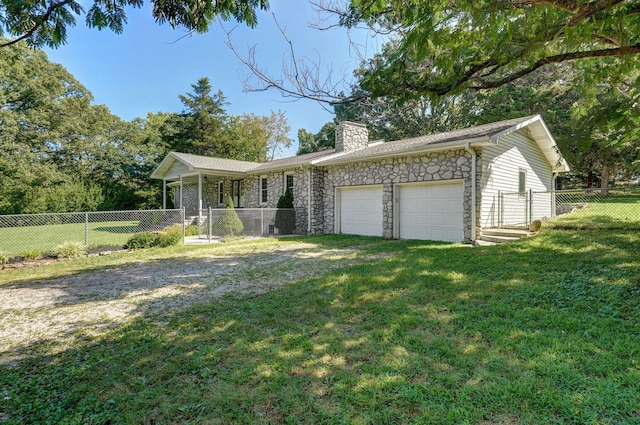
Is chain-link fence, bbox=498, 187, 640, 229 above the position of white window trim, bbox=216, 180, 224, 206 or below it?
below

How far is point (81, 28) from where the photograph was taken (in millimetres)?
3352

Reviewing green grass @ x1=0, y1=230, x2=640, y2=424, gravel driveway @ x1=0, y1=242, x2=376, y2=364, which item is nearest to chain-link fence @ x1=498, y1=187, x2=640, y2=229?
green grass @ x1=0, y1=230, x2=640, y2=424

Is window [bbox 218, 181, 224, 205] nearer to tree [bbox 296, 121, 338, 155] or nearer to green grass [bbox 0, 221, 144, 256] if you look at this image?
green grass [bbox 0, 221, 144, 256]

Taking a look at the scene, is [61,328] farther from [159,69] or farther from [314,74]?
[159,69]

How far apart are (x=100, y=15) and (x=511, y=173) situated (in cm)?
1141

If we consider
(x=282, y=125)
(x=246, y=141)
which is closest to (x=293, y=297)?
(x=246, y=141)

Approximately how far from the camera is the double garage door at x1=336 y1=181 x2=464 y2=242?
9.78 metres

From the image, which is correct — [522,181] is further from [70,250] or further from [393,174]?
[70,250]

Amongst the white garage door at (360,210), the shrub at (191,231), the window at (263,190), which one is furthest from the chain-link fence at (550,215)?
the shrub at (191,231)

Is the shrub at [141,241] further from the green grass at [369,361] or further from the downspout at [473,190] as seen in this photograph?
the downspout at [473,190]

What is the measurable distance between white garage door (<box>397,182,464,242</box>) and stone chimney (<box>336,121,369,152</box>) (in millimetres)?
4371

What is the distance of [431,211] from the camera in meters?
10.4

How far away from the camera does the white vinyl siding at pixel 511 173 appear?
30.9 ft

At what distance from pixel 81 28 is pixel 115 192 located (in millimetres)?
24823
